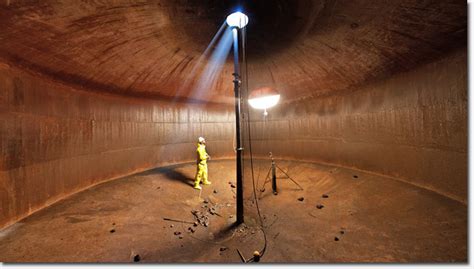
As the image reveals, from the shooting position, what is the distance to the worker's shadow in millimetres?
7620

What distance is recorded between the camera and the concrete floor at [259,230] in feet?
11.7

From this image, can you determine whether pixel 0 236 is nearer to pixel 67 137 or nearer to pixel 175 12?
pixel 67 137

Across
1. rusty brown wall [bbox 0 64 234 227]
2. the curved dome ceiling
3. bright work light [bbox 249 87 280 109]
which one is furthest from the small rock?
bright work light [bbox 249 87 280 109]

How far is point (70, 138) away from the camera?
5.78m

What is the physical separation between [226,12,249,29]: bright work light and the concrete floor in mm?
4699

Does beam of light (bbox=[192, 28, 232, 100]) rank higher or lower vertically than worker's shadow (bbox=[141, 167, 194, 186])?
higher

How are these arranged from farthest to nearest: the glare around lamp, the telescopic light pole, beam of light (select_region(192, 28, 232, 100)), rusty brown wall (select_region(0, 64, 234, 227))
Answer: the glare around lamp
beam of light (select_region(192, 28, 232, 100))
the telescopic light pole
rusty brown wall (select_region(0, 64, 234, 227))

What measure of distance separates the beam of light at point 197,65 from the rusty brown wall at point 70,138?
1.21 meters

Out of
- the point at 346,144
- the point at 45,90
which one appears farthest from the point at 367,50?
the point at 45,90

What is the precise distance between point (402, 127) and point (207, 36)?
19.2ft

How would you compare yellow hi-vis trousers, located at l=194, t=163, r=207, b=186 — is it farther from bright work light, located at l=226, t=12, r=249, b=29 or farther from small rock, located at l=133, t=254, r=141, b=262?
bright work light, located at l=226, t=12, r=249, b=29

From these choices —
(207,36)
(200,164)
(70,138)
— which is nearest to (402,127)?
(207,36)

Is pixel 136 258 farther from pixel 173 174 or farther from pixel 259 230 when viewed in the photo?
pixel 173 174

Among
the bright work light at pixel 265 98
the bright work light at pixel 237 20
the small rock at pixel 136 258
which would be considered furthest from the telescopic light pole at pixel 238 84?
the small rock at pixel 136 258
